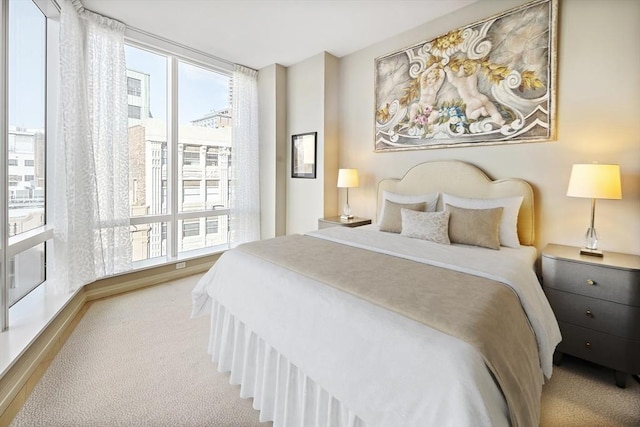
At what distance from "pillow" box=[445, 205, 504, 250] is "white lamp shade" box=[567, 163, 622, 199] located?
1.72ft

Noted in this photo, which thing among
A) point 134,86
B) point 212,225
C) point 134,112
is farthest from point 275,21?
point 212,225

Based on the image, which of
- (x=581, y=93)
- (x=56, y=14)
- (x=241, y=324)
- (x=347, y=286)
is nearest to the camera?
(x=347, y=286)

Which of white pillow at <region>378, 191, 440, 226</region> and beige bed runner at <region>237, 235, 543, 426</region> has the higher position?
white pillow at <region>378, 191, 440, 226</region>

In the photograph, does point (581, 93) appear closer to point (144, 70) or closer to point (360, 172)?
point (360, 172)

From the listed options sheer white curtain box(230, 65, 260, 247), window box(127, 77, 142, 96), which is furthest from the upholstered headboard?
window box(127, 77, 142, 96)

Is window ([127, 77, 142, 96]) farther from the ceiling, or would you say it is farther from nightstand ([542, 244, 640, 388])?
nightstand ([542, 244, 640, 388])

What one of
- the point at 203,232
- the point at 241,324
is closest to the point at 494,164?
the point at 241,324

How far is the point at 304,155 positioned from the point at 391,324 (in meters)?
3.37

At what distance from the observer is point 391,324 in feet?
3.59

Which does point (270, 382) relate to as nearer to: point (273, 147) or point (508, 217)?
point (508, 217)

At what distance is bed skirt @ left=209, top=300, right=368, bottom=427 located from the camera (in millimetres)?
1294

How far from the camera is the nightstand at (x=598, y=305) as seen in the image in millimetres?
1803

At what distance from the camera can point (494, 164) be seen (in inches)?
109

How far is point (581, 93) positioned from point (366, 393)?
2.77 meters
